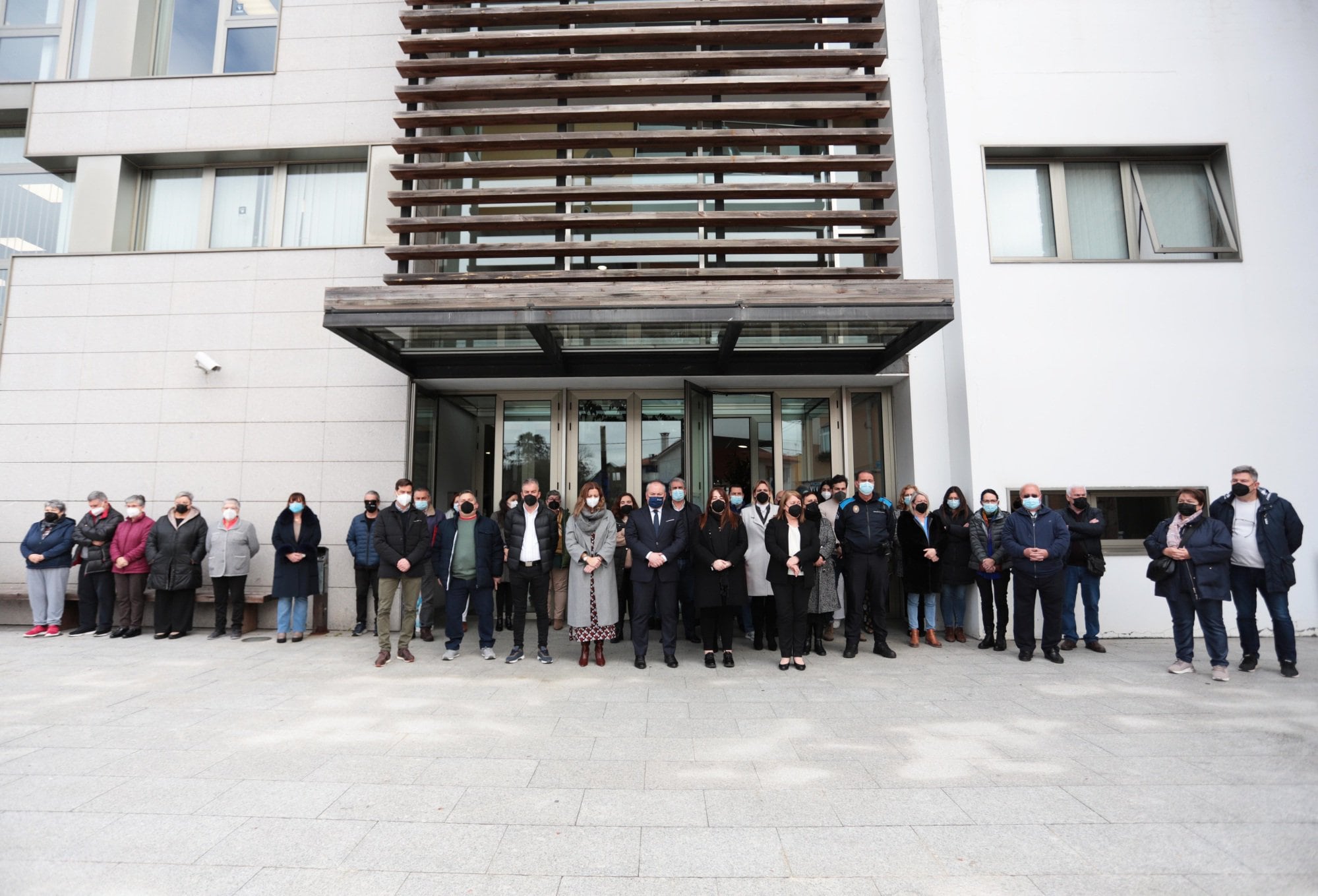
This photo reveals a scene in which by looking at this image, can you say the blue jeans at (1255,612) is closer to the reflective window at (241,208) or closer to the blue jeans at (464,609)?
the blue jeans at (464,609)

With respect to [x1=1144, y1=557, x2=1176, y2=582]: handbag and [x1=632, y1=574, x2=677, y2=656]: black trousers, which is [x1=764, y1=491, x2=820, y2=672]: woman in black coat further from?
[x1=1144, y1=557, x2=1176, y2=582]: handbag

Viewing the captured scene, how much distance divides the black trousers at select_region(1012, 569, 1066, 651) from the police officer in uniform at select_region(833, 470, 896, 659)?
4.37 feet

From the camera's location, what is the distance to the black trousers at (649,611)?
265 inches

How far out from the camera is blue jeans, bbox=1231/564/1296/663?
6.17m

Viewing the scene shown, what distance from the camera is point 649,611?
686cm

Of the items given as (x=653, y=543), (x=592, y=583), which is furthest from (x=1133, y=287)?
(x=592, y=583)

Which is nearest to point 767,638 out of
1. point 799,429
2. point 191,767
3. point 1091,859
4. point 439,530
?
point 799,429

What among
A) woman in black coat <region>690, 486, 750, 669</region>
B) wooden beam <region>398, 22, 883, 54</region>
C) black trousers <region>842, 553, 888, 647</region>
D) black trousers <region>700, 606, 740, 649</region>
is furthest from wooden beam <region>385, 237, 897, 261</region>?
black trousers <region>700, 606, 740, 649</region>

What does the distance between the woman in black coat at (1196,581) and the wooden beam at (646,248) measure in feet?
14.4

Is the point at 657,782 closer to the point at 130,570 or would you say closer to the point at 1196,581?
the point at 1196,581

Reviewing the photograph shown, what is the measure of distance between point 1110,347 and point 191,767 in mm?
10248

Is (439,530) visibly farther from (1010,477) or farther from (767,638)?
(1010,477)

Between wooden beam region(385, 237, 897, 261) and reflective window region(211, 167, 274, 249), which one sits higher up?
reflective window region(211, 167, 274, 249)

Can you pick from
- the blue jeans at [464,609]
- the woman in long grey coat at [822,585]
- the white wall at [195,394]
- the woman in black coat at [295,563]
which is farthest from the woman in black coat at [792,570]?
the woman in black coat at [295,563]
